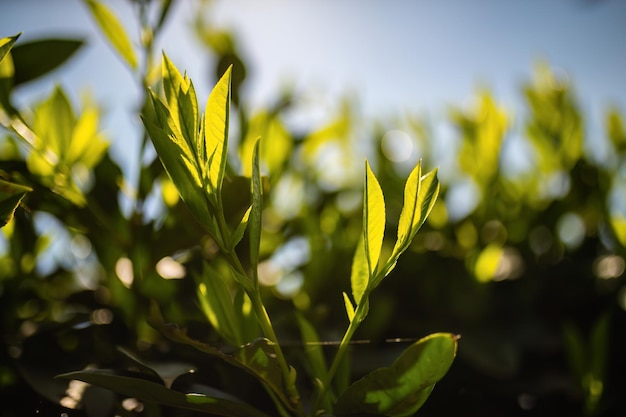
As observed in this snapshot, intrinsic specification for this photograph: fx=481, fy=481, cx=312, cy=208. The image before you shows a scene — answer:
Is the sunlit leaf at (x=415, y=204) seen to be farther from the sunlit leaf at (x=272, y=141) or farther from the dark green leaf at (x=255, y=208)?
the sunlit leaf at (x=272, y=141)

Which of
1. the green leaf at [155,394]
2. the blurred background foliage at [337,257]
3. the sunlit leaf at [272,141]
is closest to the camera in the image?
the green leaf at [155,394]

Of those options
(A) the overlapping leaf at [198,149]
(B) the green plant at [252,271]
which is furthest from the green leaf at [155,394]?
Result: (A) the overlapping leaf at [198,149]

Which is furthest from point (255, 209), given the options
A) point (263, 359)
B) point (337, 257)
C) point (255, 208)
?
point (337, 257)

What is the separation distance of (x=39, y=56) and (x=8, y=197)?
294 mm

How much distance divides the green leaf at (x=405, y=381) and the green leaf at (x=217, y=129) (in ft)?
0.57

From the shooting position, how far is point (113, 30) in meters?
0.55

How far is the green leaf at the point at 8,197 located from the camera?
33cm

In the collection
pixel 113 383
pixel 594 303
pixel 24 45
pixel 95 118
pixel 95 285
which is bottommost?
pixel 594 303

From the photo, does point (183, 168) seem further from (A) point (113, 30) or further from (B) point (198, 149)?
(A) point (113, 30)

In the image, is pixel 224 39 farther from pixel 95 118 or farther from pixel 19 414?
pixel 19 414

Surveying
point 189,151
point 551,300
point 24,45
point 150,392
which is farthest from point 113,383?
point 551,300

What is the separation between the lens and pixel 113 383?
0.32 m

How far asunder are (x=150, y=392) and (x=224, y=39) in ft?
2.19

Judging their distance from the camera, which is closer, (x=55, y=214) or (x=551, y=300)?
(x=55, y=214)
